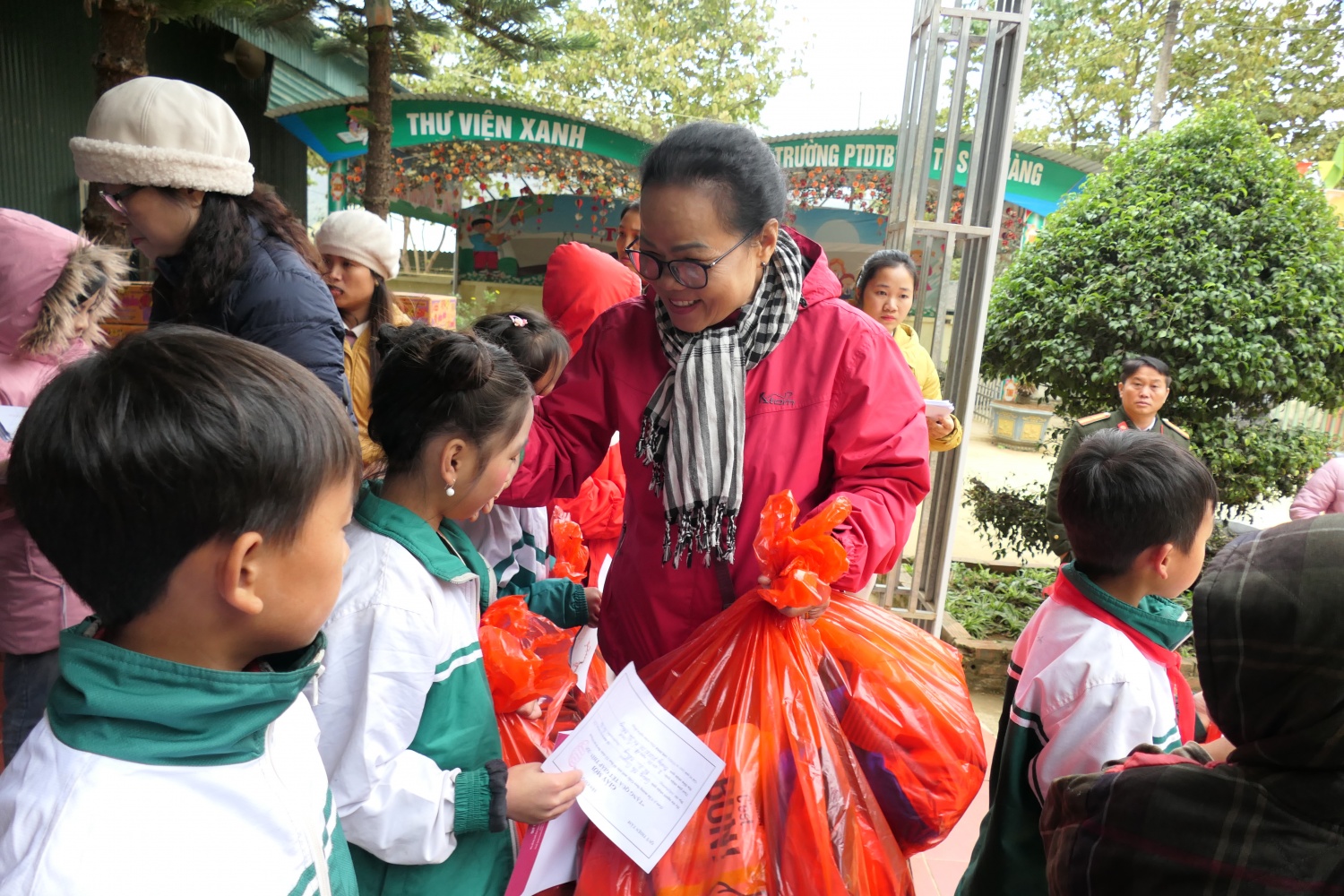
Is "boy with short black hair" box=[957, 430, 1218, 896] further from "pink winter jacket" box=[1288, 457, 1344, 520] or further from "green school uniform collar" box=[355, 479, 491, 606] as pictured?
"pink winter jacket" box=[1288, 457, 1344, 520]

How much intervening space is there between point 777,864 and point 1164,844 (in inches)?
22.5

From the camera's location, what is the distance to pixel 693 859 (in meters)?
1.23

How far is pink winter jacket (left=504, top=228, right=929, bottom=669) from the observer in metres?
1.52

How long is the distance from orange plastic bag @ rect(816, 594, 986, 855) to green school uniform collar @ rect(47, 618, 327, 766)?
91cm

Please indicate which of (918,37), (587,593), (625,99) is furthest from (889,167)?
(625,99)

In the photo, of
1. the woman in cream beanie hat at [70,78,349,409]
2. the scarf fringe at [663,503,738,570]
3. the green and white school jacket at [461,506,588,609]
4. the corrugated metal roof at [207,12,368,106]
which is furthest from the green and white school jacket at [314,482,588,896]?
the corrugated metal roof at [207,12,368,106]

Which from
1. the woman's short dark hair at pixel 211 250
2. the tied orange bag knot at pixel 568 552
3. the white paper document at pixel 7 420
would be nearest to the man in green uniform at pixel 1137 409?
the tied orange bag knot at pixel 568 552

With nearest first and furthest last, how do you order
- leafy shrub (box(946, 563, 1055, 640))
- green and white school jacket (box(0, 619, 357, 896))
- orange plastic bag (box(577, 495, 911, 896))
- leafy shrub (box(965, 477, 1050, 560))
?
green and white school jacket (box(0, 619, 357, 896))
orange plastic bag (box(577, 495, 911, 896))
leafy shrub (box(946, 563, 1055, 640))
leafy shrub (box(965, 477, 1050, 560))

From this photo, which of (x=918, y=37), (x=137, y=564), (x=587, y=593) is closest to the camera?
(x=137, y=564)

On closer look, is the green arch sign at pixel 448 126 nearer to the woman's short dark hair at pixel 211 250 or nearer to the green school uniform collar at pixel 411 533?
the woman's short dark hair at pixel 211 250

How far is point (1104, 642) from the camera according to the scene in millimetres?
1311

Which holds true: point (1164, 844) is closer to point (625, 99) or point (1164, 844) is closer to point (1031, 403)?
point (1031, 403)

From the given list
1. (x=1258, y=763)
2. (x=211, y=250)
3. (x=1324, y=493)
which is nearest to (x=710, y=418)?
(x=1258, y=763)

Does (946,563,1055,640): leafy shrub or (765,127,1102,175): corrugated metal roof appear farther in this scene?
(765,127,1102,175): corrugated metal roof
